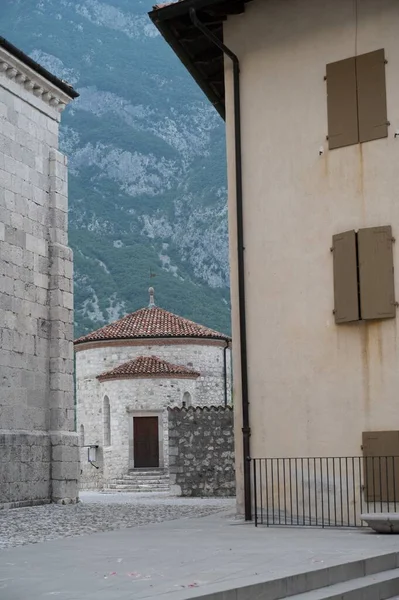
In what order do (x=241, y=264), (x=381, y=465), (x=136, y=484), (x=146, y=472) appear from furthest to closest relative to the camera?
(x=146, y=472), (x=136, y=484), (x=241, y=264), (x=381, y=465)

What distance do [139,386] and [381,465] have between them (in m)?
24.1

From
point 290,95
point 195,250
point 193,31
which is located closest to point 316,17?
point 290,95

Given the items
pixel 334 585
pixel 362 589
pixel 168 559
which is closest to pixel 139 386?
pixel 168 559

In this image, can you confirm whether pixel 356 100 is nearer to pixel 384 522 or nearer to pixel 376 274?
pixel 376 274

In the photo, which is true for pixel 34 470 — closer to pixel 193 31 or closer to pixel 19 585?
pixel 193 31

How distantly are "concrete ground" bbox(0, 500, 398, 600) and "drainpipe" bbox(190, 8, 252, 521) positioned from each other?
46.3 inches

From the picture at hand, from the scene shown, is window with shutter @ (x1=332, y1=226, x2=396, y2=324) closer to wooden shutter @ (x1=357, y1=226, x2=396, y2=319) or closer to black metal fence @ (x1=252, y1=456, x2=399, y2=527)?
wooden shutter @ (x1=357, y1=226, x2=396, y2=319)

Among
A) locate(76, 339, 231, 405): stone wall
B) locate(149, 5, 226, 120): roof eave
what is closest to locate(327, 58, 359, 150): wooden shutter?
locate(149, 5, 226, 120): roof eave

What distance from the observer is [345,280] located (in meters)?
13.9

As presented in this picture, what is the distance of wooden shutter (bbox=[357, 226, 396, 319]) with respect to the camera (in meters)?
13.5

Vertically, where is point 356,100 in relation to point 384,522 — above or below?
above

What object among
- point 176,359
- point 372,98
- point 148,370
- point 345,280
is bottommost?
point 345,280

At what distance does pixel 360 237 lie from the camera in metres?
13.8

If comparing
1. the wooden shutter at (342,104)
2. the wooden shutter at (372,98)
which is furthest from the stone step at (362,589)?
the wooden shutter at (342,104)
